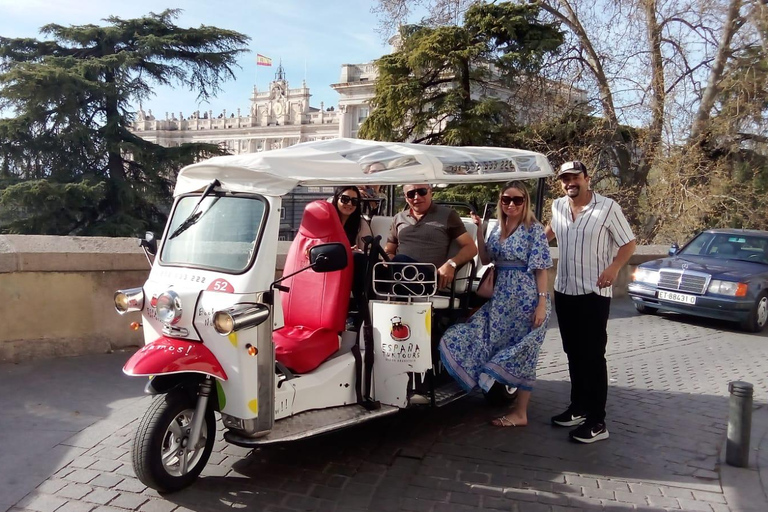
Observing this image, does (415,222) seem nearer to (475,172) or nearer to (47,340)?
(475,172)

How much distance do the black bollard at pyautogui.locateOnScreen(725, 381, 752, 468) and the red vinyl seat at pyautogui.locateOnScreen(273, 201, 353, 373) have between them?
9.75 feet

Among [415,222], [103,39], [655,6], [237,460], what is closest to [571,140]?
[655,6]

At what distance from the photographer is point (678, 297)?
11.6 metres

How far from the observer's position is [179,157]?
33.0m

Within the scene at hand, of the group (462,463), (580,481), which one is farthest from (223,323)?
(580,481)

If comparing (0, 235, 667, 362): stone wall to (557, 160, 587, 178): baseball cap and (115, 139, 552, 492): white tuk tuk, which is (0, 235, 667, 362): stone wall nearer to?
(115, 139, 552, 492): white tuk tuk

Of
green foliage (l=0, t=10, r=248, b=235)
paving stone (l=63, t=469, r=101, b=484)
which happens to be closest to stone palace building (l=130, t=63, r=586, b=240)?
green foliage (l=0, t=10, r=248, b=235)

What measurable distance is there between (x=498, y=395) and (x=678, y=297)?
6.69 meters

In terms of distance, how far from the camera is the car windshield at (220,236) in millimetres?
4352

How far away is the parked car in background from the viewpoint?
11.2 meters

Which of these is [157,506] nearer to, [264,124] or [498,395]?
[498,395]

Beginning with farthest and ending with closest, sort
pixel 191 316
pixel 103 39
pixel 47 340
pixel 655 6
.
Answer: pixel 103 39 → pixel 655 6 → pixel 47 340 → pixel 191 316

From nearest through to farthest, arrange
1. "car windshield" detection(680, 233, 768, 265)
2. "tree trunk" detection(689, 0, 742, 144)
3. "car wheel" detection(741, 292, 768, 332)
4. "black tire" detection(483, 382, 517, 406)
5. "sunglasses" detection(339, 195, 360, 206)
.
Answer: "sunglasses" detection(339, 195, 360, 206)
"black tire" detection(483, 382, 517, 406)
"car wheel" detection(741, 292, 768, 332)
"car windshield" detection(680, 233, 768, 265)
"tree trunk" detection(689, 0, 742, 144)

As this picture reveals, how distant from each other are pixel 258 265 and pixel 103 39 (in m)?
35.3
